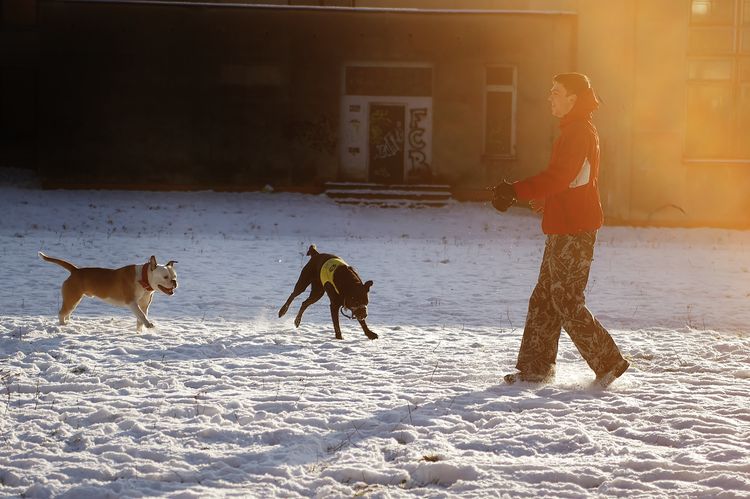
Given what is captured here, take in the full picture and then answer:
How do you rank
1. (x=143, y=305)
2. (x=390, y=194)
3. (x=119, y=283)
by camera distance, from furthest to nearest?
(x=390, y=194), (x=143, y=305), (x=119, y=283)

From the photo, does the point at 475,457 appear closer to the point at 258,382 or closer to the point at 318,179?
the point at 258,382

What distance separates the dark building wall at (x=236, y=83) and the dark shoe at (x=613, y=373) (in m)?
18.4

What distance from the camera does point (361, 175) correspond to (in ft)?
82.9

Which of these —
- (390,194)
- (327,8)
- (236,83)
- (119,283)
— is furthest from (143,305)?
(327,8)

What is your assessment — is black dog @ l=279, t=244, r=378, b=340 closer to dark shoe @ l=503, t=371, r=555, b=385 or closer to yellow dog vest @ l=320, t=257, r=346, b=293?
yellow dog vest @ l=320, t=257, r=346, b=293

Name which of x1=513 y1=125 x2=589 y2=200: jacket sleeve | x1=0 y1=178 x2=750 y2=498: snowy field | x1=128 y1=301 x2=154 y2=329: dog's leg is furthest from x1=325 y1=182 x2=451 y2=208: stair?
x1=513 y1=125 x2=589 y2=200: jacket sleeve

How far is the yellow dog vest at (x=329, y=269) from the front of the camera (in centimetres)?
854

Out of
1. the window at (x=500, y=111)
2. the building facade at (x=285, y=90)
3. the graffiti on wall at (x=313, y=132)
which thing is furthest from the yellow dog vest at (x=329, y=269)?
the window at (x=500, y=111)

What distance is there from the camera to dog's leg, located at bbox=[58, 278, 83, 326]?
872cm

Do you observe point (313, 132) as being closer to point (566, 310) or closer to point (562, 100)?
point (562, 100)

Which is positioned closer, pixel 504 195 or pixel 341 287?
pixel 504 195

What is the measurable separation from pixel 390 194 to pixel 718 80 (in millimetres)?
7964

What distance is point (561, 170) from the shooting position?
6.25 metres

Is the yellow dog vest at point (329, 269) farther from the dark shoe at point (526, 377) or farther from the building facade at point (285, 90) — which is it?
the building facade at point (285, 90)
